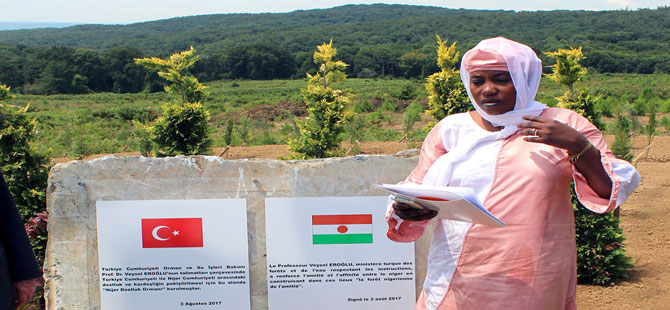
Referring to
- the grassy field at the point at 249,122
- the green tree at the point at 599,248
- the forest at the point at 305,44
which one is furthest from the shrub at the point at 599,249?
the forest at the point at 305,44

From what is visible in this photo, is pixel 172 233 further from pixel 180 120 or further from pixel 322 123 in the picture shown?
pixel 322 123

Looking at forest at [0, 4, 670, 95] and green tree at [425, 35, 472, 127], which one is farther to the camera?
forest at [0, 4, 670, 95]

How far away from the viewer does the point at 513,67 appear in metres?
2.10

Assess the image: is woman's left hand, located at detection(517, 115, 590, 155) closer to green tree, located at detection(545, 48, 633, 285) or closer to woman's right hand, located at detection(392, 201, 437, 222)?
woman's right hand, located at detection(392, 201, 437, 222)

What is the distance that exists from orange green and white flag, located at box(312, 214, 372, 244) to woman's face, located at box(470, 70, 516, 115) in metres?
1.53

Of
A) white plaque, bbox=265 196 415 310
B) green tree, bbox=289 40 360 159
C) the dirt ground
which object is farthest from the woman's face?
green tree, bbox=289 40 360 159

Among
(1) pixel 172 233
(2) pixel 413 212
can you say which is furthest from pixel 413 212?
(1) pixel 172 233

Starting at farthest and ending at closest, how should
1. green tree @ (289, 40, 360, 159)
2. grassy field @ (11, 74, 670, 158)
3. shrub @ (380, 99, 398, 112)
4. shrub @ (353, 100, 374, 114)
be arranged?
shrub @ (380, 99, 398, 112), shrub @ (353, 100, 374, 114), grassy field @ (11, 74, 670, 158), green tree @ (289, 40, 360, 159)

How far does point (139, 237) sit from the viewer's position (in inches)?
140

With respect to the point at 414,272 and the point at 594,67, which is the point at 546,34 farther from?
the point at 414,272

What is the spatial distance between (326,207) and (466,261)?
4.57 feet

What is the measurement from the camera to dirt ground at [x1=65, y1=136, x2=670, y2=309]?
14.7 ft

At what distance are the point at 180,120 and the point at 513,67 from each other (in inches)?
237

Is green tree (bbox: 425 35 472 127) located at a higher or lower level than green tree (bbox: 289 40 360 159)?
higher
